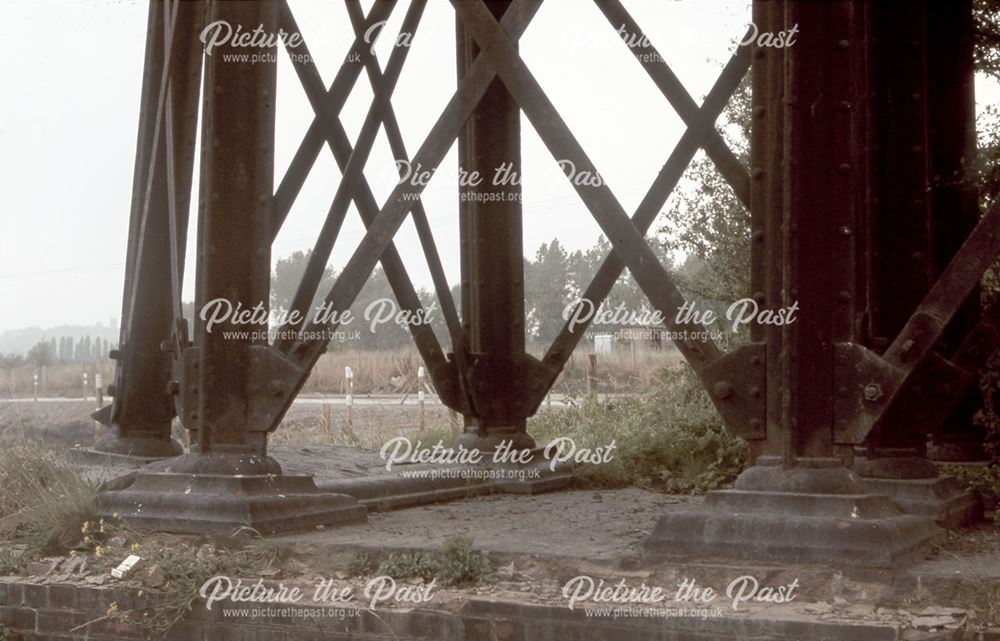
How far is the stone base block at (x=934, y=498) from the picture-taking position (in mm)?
5027

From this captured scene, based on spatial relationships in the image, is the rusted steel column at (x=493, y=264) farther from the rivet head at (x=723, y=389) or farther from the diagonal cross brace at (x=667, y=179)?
Result: the rivet head at (x=723, y=389)

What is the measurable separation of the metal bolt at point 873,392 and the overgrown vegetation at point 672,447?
3573 millimetres

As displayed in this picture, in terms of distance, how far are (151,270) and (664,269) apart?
13.2ft

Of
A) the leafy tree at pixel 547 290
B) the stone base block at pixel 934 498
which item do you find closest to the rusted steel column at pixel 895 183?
the stone base block at pixel 934 498

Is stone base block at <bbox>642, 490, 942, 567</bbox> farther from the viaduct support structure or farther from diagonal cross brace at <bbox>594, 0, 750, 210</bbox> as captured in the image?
diagonal cross brace at <bbox>594, 0, 750, 210</bbox>

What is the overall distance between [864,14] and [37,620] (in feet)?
16.0

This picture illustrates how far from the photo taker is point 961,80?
612 centimetres

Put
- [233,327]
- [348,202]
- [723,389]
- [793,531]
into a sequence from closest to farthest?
[793,531] < [723,389] < [233,327] < [348,202]

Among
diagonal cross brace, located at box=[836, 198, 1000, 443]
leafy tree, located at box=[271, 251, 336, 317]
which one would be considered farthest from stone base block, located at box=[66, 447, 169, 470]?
leafy tree, located at box=[271, 251, 336, 317]

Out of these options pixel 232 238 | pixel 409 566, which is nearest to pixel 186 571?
pixel 409 566

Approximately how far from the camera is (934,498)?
510 centimetres

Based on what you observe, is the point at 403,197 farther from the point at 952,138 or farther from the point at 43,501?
the point at 952,138

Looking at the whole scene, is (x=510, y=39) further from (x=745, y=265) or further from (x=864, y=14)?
(x=745, y=265)

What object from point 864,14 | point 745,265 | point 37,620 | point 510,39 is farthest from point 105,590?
point 745,265
